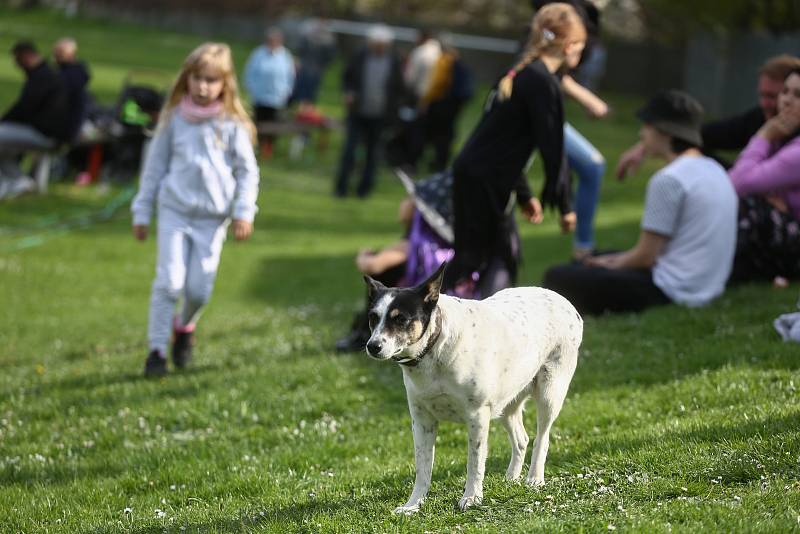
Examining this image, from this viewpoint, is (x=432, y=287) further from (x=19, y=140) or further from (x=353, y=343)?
(x=19, y=140)

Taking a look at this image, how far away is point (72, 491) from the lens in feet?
21.0

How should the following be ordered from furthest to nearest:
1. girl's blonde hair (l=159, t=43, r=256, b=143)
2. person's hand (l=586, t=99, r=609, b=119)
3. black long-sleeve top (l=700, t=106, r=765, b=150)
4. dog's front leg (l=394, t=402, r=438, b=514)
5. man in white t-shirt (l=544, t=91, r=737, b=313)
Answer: black long-sleeve top (l=700, t=106, r=765, b=150) → man in white t-shirt (l=544, t=91, r=737, b=313) → person's hand (l=586, t=99, r=609, b=119) → girl's blonde hair (l=159, t=43, r=256, b=143) → dog's front leg (l=394, t=402, r=438, b=514)

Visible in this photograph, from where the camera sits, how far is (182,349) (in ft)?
30.1

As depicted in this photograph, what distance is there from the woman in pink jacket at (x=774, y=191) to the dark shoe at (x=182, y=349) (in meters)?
4.87

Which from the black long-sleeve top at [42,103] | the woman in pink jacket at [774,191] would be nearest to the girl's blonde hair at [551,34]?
the woman in pink jacket at [774,191]

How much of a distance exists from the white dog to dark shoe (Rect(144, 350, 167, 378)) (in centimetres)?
398

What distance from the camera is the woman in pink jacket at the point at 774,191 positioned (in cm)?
914

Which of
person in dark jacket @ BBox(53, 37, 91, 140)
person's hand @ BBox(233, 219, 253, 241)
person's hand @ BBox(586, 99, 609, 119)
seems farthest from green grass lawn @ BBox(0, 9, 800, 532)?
person in dark jacket @ BBox(53, 37, 91, 140)

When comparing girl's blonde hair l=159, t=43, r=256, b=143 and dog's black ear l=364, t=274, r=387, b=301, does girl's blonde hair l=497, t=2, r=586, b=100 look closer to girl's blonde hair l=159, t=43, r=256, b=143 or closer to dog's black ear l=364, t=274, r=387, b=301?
girl's blonde hair l=159, t=43, r=256, b=143

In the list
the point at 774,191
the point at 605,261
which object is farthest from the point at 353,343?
the point at 774,191

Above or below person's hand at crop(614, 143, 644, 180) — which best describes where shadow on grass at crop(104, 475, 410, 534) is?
below

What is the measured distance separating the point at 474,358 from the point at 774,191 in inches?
216

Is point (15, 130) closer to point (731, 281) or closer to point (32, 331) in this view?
point (32, 331)

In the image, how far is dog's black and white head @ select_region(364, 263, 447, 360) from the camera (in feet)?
15.4
